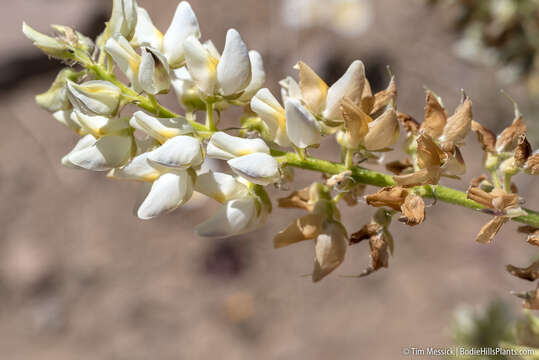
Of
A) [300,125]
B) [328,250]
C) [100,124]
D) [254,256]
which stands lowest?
[254,256]

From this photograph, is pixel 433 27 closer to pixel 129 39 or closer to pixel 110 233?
pixel 110 233

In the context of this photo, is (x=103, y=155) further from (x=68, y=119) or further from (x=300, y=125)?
(x=300, y=125)

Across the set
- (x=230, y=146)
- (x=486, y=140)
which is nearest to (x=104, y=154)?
(x=230, y=146)

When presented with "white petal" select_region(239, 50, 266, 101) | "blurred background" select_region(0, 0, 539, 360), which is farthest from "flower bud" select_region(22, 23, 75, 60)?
"blurred background" select_region(0, 0, 539, 360)

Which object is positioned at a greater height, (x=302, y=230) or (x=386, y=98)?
(x=386, y=98)

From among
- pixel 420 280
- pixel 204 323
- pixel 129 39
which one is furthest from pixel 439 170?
pixel 204 323

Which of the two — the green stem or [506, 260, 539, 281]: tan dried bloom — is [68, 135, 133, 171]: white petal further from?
[506, 260, 539, 281]: tan dried bloom

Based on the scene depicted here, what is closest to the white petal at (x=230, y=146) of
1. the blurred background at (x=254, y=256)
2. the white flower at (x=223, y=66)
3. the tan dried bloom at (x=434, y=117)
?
the white flower at (x=223, y=66)
